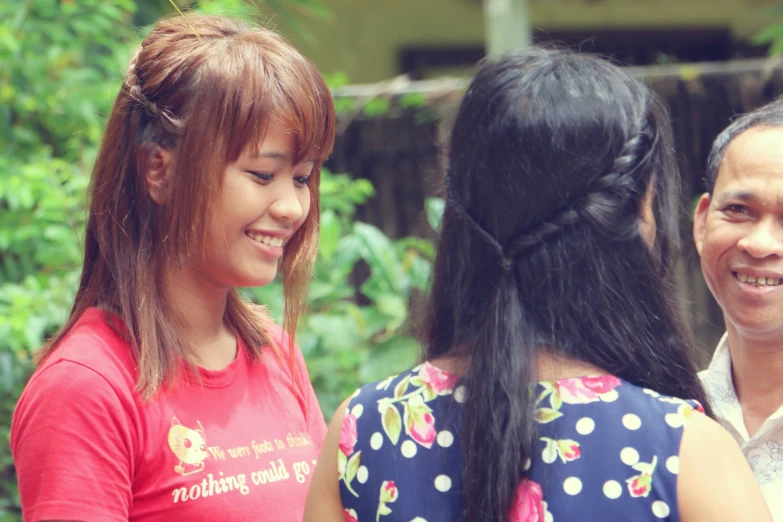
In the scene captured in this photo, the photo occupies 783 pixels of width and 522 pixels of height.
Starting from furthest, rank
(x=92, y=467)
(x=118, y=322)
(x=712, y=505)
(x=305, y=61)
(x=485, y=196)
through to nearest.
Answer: (x=305, y=61) < (x=118, y=322) < (x=92, y=467) < (x=485, y=196) < (x=712, y=505)

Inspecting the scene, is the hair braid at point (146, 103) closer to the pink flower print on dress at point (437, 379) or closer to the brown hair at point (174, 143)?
the brown hair at point (174, 143)

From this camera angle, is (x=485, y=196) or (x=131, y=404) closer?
(x=485, y=196)

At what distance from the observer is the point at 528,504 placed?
1.31 meters

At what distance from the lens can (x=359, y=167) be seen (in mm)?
4547

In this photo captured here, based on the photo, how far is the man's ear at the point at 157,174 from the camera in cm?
173

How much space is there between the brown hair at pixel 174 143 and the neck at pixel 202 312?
28 millimetres

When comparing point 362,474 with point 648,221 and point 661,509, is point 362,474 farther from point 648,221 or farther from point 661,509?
point 648,221

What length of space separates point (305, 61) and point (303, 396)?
2.24ft

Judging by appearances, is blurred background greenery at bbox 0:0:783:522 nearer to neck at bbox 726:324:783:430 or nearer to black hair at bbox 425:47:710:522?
neck at bbox 726:324:783:430

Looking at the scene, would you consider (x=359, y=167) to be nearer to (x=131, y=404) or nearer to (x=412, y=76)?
(x=412, y=76)

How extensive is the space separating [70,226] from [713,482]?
232 centimetres

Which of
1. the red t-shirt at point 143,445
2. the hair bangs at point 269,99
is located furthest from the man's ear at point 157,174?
the red t-shirt at point 143,445

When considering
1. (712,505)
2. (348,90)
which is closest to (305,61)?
(712,505)

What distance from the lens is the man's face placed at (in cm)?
182
